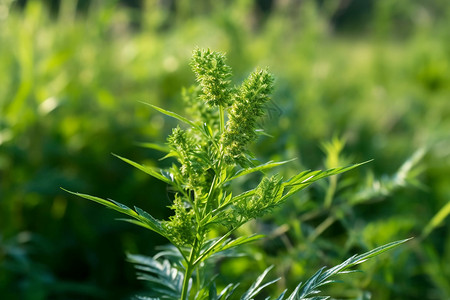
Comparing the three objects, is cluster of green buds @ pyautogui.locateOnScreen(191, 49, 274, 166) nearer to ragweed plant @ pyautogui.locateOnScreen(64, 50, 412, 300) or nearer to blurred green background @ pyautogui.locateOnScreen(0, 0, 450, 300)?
ragweed plant @ pyautogui.locateOnScreen(64, 50, 412, 300)

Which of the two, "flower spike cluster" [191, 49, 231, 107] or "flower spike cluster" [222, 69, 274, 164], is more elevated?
"flower spike cluster" [191, 49, 231, 107]

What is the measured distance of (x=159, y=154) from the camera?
2008 mm

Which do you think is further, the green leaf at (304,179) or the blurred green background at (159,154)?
the blurred green background at (159,154)

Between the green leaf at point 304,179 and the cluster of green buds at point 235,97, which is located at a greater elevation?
the cluster of green buds at point 235,97

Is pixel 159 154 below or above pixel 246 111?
above

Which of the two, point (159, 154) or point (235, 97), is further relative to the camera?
point (159, 154)

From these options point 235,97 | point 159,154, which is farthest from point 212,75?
point 159,154

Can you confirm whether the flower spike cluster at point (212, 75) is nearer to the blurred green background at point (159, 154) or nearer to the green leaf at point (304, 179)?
the green leaf at point (304, 179)

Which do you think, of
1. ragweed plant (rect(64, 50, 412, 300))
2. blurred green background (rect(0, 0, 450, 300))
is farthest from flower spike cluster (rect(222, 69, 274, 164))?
blurred green background (rect(0, 0, 450, 300))

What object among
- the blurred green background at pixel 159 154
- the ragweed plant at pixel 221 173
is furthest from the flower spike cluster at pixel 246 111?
the blurred green background at pixel 159 154

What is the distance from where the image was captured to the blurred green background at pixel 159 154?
136 cm

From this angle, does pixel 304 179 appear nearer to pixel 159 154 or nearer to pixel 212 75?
pixel 212 75

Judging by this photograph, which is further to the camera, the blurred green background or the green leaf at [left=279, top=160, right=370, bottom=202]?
the blurred green background

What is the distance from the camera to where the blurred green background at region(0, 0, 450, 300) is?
4.48ft
